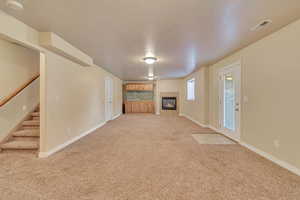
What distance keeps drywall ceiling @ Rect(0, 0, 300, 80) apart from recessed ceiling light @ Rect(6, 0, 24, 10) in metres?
0.06

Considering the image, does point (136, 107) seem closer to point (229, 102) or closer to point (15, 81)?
point (229, 102)

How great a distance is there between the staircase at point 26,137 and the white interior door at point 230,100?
4831mm

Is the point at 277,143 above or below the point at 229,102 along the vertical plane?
below

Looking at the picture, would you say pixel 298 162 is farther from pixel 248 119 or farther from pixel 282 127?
pixel 248 119

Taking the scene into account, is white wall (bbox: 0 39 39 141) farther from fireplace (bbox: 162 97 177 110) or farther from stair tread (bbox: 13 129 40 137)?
fireplace (bbox: 162 97 177 110)

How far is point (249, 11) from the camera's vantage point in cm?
210

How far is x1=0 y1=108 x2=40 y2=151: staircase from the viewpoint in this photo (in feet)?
11.1

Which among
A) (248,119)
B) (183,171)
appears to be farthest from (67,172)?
(248,119)

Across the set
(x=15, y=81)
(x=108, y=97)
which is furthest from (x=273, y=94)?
(x=108, y=97)

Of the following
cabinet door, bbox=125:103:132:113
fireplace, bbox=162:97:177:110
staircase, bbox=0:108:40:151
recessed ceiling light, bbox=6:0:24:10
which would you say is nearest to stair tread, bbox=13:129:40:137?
staircase, bbox=0:108:40:151

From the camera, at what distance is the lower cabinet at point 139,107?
10938mm

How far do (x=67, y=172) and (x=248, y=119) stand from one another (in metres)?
3.80

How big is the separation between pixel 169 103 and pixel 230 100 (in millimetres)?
5999

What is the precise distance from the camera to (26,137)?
12.3ft
